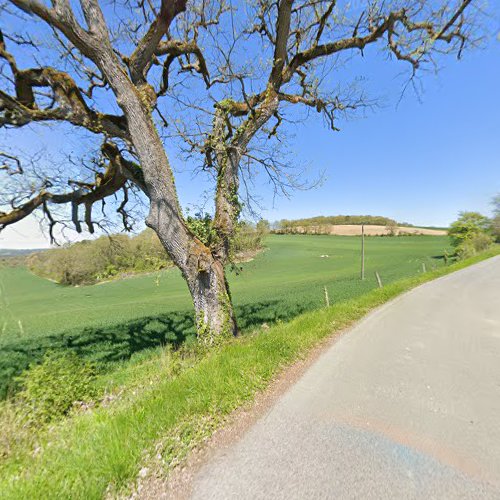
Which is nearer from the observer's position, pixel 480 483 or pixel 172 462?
pixel 480 483

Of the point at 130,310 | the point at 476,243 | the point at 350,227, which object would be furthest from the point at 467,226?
the point at 130,310

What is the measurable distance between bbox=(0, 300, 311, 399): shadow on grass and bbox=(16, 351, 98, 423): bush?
266 cm

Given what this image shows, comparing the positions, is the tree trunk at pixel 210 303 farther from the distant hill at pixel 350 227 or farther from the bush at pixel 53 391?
the distant hill at pixel 350 227

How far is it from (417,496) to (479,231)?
1857 inches

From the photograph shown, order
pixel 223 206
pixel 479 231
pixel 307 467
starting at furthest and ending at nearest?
pixel 479 231 < pixel 223 206 < pixel 307 467

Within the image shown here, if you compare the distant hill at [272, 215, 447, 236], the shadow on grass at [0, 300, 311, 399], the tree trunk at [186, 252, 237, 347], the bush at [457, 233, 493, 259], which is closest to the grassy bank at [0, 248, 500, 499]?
the tree trunk at [186, 252, 237, 347]

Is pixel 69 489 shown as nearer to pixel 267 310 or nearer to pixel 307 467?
pixel 307 467

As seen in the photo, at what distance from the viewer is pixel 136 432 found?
242cm

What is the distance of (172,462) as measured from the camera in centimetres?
221

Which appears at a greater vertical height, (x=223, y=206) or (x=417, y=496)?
(x=223, y=206)

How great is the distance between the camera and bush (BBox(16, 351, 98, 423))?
3.74 meters

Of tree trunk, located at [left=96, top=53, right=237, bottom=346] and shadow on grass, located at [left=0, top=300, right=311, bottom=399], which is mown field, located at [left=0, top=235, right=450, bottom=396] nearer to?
shadow on grass, located at [left=0, top=300, right=311, bottom=399]

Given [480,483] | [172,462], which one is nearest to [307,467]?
[172,462]

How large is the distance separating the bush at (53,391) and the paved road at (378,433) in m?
2.98
